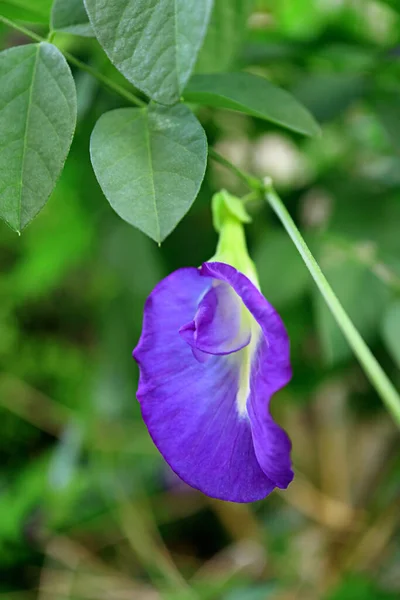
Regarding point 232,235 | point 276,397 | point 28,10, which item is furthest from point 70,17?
point 276,397

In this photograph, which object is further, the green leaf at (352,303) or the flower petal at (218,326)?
the green leaf at (352,303)

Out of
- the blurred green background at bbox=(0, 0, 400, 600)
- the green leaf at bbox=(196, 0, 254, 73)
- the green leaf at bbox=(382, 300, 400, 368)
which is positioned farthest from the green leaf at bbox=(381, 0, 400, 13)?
the green leaf at bbox=(382, 300, 400, 368)

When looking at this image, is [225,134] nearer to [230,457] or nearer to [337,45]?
[337,45]

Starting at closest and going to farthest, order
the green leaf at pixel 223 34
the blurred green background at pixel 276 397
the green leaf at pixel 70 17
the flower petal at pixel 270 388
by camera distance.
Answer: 1. the flower petal at pixel 270 388
2. the green leaf at pixel 70 17
3. the green leaf at pixel 223 34
4. the blurred green background at pixel 276 397

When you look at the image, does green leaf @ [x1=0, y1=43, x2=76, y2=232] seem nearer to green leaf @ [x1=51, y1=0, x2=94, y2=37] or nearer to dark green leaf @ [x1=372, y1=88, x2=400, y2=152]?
green leaf @ [x1=51, y1=0, x2=94, y2=37]

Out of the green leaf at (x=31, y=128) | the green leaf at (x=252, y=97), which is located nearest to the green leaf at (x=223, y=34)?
the green leaf at (x=252, y=97)

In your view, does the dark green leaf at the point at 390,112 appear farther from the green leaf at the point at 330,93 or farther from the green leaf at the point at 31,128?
the green leaf at the point at 31,128
